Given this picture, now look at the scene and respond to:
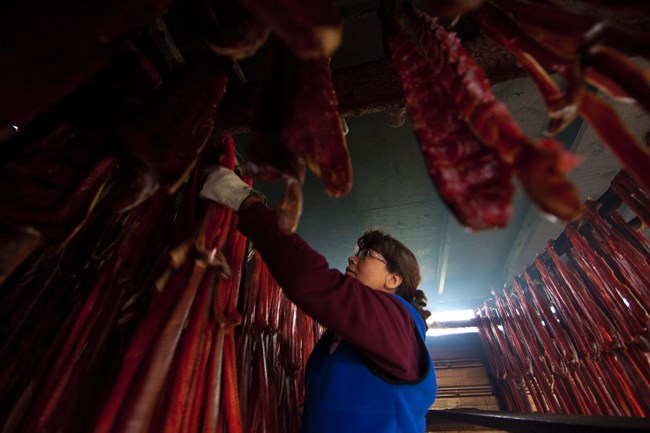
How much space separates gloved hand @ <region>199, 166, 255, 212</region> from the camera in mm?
1048

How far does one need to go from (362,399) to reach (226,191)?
969 millimetres

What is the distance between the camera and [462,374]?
132 inches

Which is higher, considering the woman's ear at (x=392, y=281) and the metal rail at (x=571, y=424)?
the woman's ear at (x=392, y=281)

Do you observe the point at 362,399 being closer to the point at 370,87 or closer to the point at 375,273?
the point at 375,273

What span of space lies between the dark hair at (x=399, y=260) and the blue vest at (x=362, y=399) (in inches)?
17.5

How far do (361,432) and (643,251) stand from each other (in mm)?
1973

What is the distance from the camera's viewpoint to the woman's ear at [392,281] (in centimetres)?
172

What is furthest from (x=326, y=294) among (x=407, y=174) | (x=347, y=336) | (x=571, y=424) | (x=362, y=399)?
(x=407, y=174)

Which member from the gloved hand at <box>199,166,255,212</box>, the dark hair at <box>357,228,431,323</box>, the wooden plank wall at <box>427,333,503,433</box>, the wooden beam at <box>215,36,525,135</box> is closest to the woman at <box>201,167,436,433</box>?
the gloved hand at <box>199,166,255,212</box>

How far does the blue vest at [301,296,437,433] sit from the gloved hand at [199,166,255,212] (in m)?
0.81

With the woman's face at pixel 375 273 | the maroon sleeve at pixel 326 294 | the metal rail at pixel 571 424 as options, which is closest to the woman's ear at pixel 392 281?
the woman's face at pixel 375 273

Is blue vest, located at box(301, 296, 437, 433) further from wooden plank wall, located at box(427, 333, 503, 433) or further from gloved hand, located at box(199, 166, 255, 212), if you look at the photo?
wooden plank wall, located at box(427, 333, 503, 433)

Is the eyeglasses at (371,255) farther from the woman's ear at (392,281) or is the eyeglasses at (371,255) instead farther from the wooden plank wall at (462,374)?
the wooden plank wall at (462,374)

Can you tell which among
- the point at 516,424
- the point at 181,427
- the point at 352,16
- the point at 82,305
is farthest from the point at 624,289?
the point at 82,305
